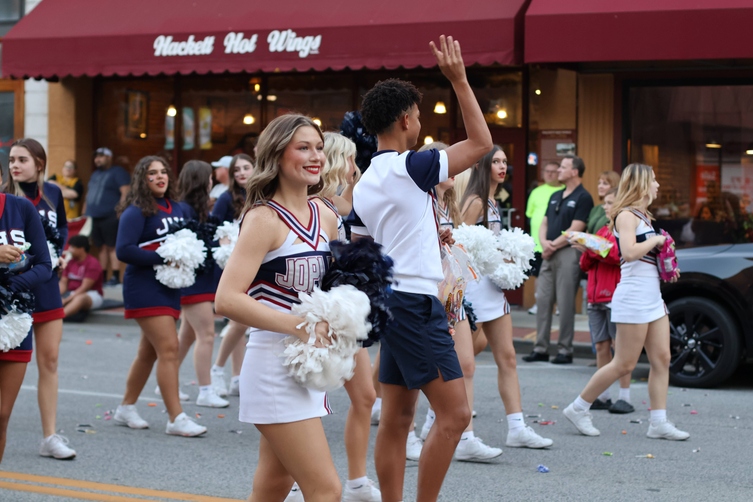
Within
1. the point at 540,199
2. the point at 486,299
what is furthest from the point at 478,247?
the point at 540,199

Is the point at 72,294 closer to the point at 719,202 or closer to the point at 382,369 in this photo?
the point at 719,202

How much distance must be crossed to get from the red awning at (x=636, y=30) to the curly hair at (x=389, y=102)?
25.7ft

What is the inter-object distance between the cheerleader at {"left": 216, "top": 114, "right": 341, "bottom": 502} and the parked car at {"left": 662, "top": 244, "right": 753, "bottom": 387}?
5.81 meters

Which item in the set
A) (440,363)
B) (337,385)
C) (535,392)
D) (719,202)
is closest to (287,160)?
(337,385)

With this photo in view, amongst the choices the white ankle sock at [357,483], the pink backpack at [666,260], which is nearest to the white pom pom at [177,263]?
the white ankle sock at [357,483]

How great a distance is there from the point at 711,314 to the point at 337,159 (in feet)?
13.9

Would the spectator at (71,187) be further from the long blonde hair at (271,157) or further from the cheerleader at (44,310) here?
the long blonde hair at (271,157)

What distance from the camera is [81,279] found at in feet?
47.0

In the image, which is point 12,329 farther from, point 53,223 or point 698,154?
point 698,154

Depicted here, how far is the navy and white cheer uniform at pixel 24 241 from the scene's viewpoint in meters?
5.68

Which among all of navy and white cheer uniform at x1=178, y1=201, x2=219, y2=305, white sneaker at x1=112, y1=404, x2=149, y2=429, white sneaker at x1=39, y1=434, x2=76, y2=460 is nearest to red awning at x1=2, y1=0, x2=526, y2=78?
navy and white cheer uniform at x1=178, y1=201, x2=219, y2=305

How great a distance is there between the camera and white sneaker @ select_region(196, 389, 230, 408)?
325 inches

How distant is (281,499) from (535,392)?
17.5 ft

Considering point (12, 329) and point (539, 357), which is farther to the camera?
point (539, 357)
